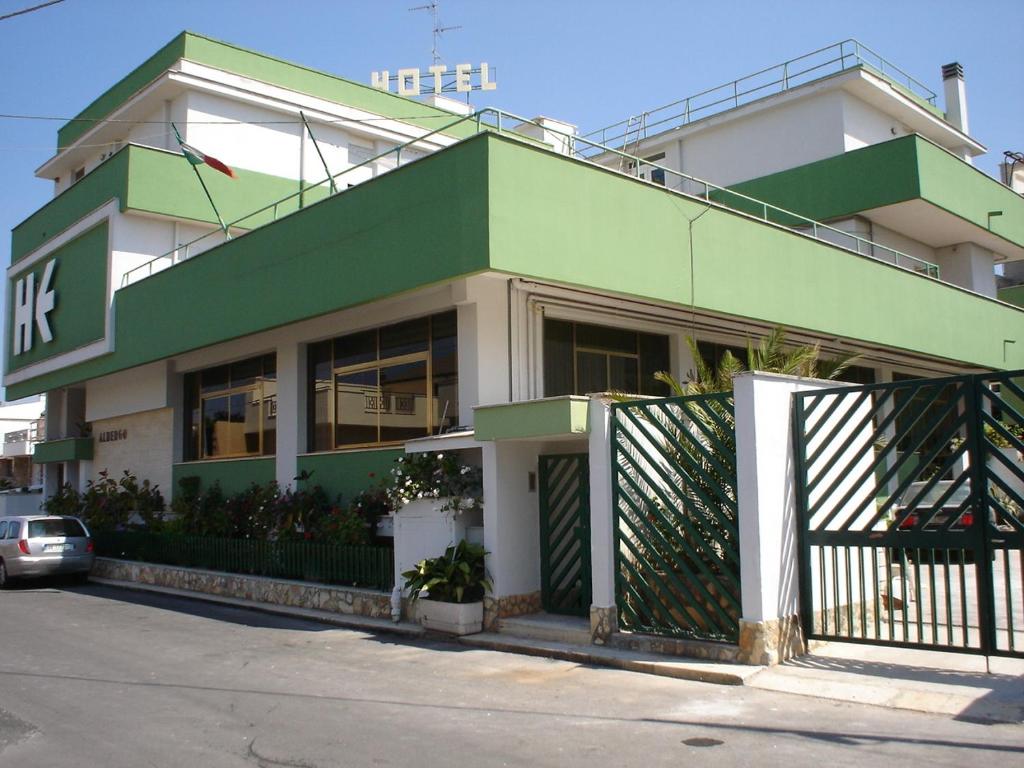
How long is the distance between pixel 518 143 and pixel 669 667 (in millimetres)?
7303

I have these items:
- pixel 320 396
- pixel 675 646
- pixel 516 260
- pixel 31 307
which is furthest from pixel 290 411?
pixel 31 307

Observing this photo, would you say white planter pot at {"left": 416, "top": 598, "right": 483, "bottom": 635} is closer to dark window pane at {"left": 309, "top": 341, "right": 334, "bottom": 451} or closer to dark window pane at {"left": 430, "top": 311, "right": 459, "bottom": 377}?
dark window pane at {"left": 430, "top": 311, "right": 459, "bottom": 377}

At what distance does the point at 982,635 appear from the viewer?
29.5 feet

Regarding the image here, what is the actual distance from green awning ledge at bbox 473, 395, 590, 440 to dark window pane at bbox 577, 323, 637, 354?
3.79 metres

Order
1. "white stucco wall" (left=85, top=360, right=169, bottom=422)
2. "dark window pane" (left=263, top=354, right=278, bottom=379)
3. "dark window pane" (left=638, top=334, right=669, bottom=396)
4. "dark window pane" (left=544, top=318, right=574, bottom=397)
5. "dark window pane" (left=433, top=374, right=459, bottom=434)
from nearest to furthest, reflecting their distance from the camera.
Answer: "dark window pane" (left=433, top=374, right=459, bottom=434)
"dark window pane" (left=544, top=318, right=574, bottom=397)
"dark window pane" (left=638, top=334, right=669, bottom=396)
"dark window pane" (left=263, top=354, right=278, bottom=379)
"white stucco wall" (left=85, top=360, right=169, bottom=422)

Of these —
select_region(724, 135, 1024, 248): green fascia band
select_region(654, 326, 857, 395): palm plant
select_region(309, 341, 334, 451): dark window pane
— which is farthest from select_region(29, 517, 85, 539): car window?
select_region(724, 135, 1024, 248): green fascia band

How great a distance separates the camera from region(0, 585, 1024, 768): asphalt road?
281 inches

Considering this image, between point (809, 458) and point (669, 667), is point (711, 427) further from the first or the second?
point (669, 667)

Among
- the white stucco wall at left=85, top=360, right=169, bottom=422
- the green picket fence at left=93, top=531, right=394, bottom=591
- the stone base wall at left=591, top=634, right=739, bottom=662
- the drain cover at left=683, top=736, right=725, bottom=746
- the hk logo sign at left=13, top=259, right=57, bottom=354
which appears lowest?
the drain cover at left=683, top=736, right=725, bottom=746

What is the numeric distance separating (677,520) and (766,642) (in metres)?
1.80

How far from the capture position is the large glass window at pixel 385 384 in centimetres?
1524

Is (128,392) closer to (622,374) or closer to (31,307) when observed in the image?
(31,307)

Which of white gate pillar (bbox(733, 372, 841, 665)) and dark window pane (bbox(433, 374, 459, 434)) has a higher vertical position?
dark window pane (bbox(433, 374, 459, 434))

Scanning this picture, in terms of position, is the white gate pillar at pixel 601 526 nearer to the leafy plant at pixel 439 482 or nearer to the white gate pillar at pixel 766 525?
the white gate pillar at pixel 766 525
